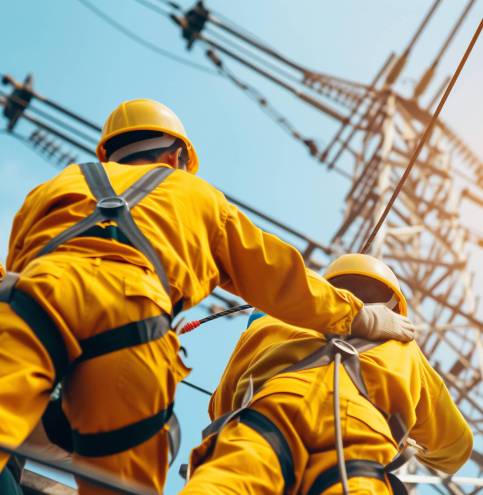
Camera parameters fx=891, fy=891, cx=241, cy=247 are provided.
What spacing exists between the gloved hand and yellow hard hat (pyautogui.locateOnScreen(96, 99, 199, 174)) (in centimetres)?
95

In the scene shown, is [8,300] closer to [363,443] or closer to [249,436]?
[249,436]

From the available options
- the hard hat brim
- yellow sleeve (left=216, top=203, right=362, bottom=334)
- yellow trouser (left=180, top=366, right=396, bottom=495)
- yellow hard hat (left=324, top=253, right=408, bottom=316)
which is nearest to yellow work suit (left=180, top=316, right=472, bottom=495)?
yellow trouser (left=180, top=366, right=396, bottom=495)

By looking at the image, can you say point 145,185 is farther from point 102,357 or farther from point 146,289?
point 102,357

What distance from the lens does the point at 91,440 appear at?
235cm

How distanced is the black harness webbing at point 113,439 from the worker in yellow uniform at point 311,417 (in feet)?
0.61

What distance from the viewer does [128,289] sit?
2.38 metres

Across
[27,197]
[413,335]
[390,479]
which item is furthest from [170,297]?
[413,335]

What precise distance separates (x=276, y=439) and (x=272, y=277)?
559 millimetres

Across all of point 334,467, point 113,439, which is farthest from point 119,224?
point 334,467

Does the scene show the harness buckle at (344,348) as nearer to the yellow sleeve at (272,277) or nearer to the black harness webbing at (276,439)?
the yellow sleeve at (272,277)

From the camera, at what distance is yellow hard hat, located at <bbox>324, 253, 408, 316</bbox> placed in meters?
3.69

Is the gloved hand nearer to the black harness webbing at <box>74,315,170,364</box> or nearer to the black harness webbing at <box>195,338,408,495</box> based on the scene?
the black harness webbing at <box>195,338,408,495</box>

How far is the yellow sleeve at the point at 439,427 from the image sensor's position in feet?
11.3

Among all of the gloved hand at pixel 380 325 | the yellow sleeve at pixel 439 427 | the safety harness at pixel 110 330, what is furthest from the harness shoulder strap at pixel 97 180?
the yellow sleeve at pixel 439 427
